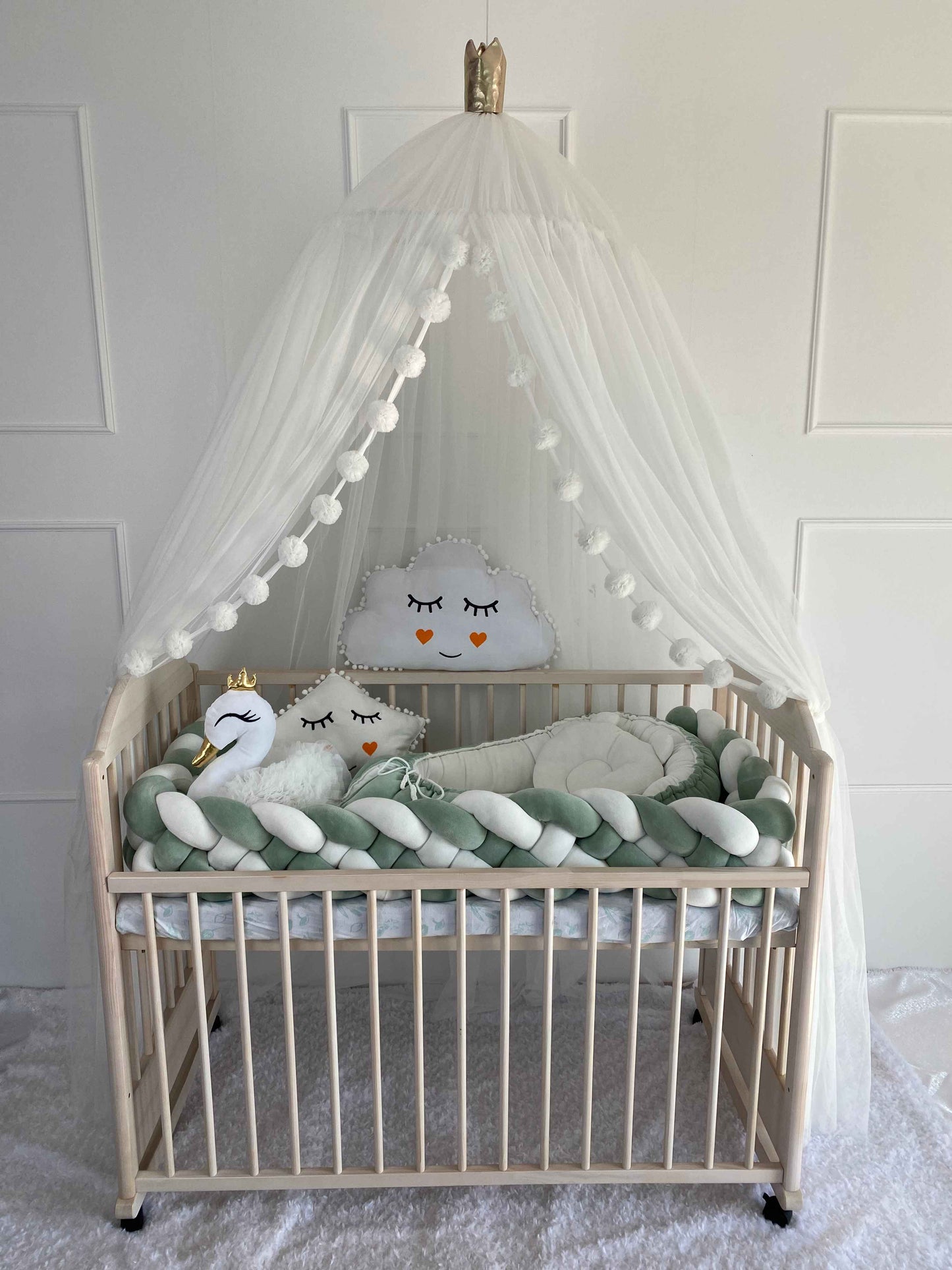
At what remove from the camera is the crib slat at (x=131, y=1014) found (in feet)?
5.22

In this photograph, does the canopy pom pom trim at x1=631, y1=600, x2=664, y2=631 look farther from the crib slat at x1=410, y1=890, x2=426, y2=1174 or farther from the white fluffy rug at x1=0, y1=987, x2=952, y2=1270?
the white fluffy rug at x1=0, y1=987, x2=952, y2=1270

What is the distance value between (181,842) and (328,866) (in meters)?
0.26

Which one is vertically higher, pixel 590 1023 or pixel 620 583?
pixel 620 583

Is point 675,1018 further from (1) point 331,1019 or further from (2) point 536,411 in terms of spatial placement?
(2) point 536,411

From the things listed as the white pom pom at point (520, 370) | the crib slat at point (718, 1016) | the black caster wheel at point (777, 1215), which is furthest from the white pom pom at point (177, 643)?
→ the black caster wheel at point (777, 1215)

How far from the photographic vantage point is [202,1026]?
60.6 inches

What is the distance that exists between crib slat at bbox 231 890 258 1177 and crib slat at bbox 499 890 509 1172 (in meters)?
0.43

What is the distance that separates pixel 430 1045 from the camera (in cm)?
212

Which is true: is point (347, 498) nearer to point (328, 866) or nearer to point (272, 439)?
point (272, 439)

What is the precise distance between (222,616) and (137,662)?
7.3 inches

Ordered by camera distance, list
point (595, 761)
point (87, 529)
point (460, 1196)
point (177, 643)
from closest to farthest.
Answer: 1. point (177, 643)
2. point (460, 1196)
3. point (595, 761)
4. point (87, 529)

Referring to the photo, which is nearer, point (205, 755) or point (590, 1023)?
point (590, 1023)

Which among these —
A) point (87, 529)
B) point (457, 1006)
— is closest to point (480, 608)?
point (457, 1006)

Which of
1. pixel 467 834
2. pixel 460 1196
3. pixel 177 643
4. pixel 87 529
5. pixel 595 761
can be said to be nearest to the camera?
pixel 467 834
